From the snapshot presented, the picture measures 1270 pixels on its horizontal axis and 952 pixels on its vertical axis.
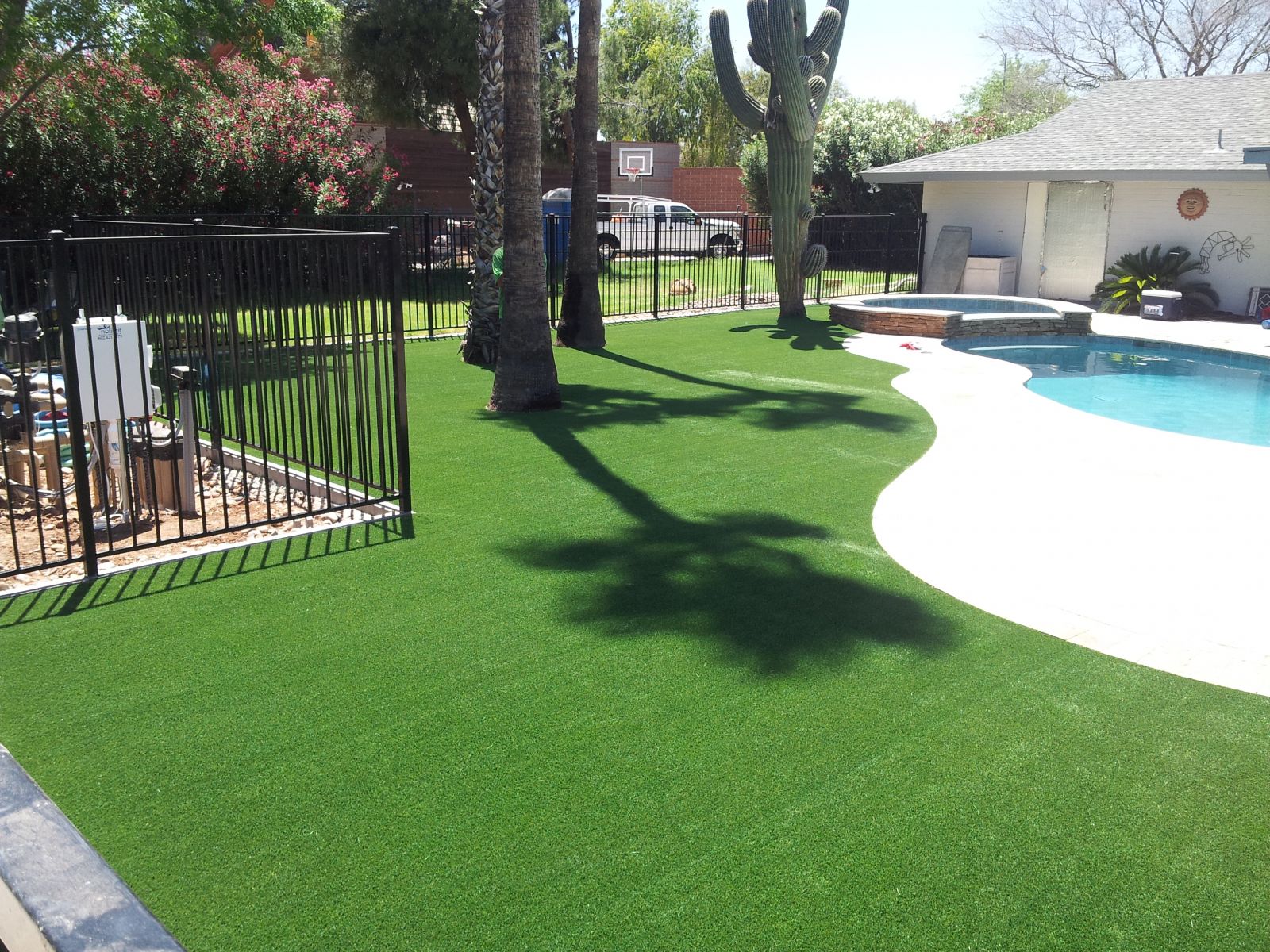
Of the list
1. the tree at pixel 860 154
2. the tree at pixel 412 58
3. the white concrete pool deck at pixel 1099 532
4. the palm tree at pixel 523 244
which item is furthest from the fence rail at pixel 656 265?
the white concrete pool deck at pixel 1099 532

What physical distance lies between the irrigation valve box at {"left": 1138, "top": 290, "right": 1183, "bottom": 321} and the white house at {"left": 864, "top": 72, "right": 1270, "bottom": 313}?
1505 mm

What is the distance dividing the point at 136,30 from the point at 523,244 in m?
5.65

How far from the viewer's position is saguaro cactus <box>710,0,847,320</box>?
1555 cm

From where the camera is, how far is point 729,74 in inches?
642

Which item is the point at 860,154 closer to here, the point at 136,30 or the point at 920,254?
the point at 920,254

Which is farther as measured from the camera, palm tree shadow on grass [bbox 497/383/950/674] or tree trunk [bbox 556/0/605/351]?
tree trunk [bbox 556/0/605/351]

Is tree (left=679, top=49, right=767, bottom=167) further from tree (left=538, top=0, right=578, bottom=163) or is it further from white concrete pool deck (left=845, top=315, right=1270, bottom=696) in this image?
white concrete pool deck (left=845, top=315, right=1270, bottom=696)

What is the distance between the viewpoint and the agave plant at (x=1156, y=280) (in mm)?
18922

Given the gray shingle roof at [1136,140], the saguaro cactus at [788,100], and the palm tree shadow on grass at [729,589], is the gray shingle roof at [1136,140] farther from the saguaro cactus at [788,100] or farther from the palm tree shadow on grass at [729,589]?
the palm tree shadow on grass at [729,589]

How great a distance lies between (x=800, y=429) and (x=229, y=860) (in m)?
6.86

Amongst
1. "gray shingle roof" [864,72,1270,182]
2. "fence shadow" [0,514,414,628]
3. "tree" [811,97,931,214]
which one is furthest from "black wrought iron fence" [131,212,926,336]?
"fence shadow" [0,514,414,628]

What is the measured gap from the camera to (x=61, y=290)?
5.12m

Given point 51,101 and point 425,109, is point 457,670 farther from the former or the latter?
point 425,109

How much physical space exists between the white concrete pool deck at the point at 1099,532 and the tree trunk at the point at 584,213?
5.54 m
